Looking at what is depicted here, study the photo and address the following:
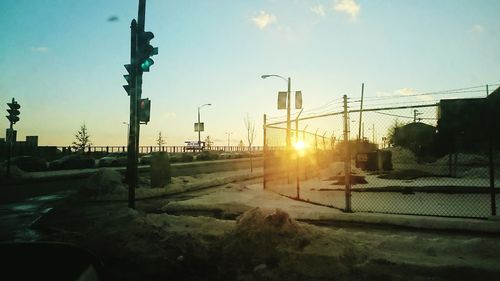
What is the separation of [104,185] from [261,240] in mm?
12411

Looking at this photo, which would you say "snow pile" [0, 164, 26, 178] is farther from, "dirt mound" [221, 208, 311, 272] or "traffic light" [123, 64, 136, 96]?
"dirt mound" [221, 208, 311, 272]

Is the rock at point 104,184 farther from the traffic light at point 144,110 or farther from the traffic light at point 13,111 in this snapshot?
the traffic light at point 13,111

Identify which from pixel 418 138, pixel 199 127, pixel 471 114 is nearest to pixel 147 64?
pixel 471 114

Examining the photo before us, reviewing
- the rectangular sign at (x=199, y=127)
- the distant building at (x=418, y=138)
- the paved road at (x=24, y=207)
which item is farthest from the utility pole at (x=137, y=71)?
the rectangular sign at (x=199, y=127)

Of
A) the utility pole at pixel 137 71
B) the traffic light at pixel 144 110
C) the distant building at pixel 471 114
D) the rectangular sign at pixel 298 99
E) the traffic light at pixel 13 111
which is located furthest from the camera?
the traffic light at pixel 13 111

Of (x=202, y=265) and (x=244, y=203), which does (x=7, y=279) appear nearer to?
(x=202, y=265)

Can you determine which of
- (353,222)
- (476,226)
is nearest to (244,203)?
(353,222)

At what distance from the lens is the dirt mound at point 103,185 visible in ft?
54.2

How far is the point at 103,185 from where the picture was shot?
16844mm

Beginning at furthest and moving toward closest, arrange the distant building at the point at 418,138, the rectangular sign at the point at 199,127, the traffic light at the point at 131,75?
1. the rectangular sign at the point at 199,127
2. the distant building at the point at 418,138
3. the traffic light at the point at 131,75

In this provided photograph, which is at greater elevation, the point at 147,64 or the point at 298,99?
the point at 298,99

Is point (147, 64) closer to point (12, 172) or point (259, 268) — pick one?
point (259, 268)

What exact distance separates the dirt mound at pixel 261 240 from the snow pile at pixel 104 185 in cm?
1112

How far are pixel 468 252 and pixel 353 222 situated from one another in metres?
3.27
